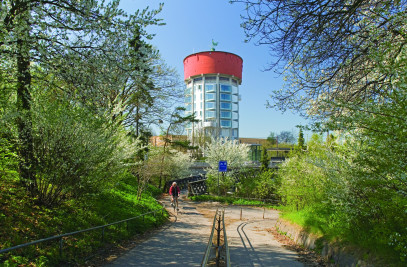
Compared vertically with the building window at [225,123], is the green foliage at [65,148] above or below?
below

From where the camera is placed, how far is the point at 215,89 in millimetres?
79375

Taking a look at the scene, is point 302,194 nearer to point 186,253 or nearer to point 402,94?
point 186,253

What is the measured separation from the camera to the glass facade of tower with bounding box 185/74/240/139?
79312mm

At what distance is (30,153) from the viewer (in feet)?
21.5

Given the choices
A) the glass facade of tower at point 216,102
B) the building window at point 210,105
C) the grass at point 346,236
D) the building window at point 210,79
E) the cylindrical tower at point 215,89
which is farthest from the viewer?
the building window at point 210,105

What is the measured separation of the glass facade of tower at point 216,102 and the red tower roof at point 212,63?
2.24m

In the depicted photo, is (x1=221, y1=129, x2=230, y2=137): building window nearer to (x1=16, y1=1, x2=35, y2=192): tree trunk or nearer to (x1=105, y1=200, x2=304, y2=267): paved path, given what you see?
(x1=105, y1=200, x2=304, y2=267): paved path

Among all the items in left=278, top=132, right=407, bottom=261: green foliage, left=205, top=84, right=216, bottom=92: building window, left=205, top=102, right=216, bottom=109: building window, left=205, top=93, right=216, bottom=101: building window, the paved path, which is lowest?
Result: the paved path

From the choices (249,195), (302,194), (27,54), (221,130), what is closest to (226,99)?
(221,130)

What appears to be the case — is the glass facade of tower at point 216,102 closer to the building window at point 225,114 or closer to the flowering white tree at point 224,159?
the building window at point 225,114

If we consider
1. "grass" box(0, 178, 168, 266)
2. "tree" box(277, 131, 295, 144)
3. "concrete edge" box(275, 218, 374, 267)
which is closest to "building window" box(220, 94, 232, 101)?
"tree" box(277, 131, 295, 144)

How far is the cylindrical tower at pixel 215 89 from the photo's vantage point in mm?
75188

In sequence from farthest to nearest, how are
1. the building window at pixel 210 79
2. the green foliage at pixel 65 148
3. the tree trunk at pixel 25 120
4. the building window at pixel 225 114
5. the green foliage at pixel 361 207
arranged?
the building window at pixel 225 114
the building window at pixel 210 79
the green foliage at pixel 65 148
the tree trunk at pixel 25 120
the green foliage at pixel 361 207

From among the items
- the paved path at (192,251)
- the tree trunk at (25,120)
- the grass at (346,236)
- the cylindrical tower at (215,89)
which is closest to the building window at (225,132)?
the cylindrical tower at (215,89)
